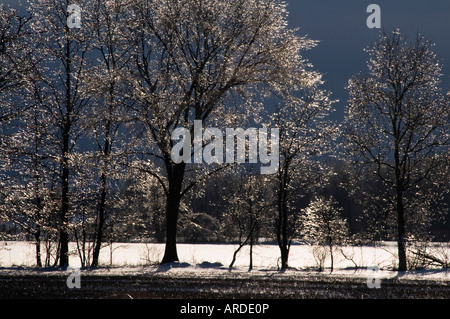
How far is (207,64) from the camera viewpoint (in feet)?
71.8

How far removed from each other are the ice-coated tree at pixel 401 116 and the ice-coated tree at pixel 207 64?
10.8 ft

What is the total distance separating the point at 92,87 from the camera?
20359 mm

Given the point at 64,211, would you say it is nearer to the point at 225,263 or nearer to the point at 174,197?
the point at 174,197

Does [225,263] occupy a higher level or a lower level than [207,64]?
lower

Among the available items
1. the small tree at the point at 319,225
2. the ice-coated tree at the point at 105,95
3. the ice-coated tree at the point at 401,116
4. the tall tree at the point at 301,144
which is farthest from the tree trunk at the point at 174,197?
the ice-coated tree at the point at 401,116

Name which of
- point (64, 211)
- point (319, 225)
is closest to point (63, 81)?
point (64, 211)

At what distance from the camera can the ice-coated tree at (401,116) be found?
69.7ft

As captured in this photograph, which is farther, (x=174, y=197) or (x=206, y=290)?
(x=174, y=197)

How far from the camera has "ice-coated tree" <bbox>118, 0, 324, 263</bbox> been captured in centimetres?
2123

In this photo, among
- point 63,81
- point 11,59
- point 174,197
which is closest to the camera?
point 11,59

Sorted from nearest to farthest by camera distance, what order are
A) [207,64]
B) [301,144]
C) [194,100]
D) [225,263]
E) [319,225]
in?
[194,100] → [207,64] → [301,144] → [319,225] → [225,263]

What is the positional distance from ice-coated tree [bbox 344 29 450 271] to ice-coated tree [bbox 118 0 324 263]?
3.28m

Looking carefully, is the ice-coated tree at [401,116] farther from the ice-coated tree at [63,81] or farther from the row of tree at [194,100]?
the ice-coated tree at [63,81]

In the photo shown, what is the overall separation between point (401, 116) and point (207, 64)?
9581mm
